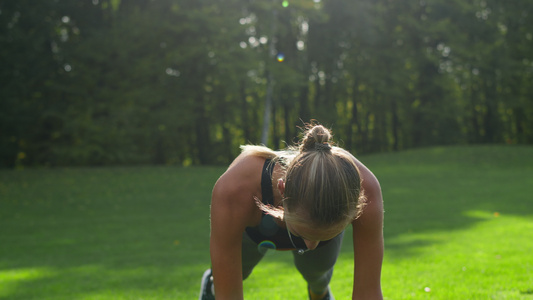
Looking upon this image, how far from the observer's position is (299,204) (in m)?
2.36

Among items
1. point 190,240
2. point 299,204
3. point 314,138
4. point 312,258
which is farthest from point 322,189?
point 190,240

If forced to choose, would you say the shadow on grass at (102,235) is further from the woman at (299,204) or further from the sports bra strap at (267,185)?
the sports bra strap at (267,185)

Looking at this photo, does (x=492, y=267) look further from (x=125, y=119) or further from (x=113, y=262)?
(x=125, y=119)

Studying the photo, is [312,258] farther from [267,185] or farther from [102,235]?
[102,235]

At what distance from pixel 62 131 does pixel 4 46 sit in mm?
5313

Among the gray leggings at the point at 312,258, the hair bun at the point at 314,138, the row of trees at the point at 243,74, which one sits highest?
the row of trees at the point at 243,74

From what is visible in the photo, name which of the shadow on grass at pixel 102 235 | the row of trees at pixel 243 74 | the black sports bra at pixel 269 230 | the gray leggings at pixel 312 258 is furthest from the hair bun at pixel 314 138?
the row of trees at pixel 243 74

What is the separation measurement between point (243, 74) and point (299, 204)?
92.3ft

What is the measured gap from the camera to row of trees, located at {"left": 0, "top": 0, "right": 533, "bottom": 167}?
2775 cm

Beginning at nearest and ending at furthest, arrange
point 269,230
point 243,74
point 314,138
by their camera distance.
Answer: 1. point 314,138
2. point 269,230
3. point 243,74

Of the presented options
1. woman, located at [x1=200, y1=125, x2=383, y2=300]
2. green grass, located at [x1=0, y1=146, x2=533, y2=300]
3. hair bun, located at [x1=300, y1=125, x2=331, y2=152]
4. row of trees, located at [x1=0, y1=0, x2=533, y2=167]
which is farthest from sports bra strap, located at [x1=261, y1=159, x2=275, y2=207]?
row of trees, located at [x1=0, y1=0, x2=533, y2=167]

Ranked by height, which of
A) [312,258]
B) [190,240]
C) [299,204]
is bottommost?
[190,240]

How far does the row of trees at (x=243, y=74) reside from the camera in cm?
2775

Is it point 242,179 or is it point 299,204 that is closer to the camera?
point 299,204
